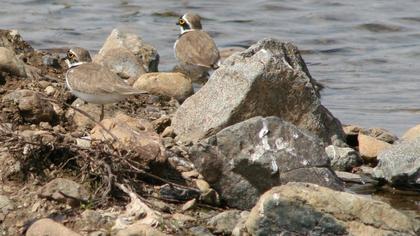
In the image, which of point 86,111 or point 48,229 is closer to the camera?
point 48,229

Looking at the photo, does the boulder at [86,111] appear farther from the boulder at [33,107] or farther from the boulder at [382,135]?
the boulder at [382,135]

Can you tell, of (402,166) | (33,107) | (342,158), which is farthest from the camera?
(342,158)

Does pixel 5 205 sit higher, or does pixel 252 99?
pixel 252 99

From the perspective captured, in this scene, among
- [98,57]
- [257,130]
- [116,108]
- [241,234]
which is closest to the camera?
[241,234]

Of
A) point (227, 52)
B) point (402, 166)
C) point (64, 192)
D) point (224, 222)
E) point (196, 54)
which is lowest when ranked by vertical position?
point (227, 52)

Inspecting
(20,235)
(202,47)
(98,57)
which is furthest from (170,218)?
(202,47)

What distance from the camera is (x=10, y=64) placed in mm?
9828

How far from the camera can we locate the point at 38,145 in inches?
290

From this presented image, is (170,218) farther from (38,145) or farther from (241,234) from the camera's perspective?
(38,145)

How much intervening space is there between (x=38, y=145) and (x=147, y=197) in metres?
0.83

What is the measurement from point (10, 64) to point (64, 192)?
3054 millimetres

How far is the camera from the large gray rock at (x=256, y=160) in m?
7.54

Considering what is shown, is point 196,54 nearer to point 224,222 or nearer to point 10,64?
point 10,64

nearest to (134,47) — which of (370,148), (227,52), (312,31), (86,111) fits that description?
(227,52)
